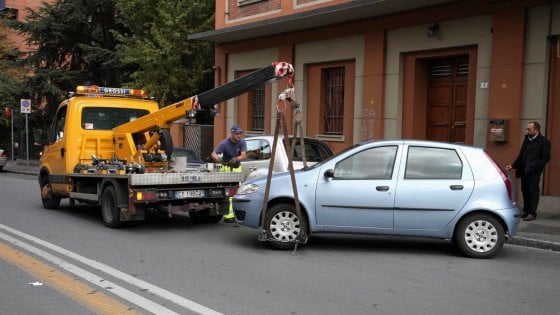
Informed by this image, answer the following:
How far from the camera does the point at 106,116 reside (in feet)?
35.8

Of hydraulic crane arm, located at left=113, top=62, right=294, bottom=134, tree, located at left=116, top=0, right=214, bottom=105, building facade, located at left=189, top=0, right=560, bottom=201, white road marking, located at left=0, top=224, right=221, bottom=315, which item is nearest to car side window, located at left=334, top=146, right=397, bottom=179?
hydraulic crane arm, located at left=113, top=62, right=294, bottom=134

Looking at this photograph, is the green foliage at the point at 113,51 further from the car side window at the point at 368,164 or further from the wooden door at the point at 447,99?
the car side window at the point at 368,164

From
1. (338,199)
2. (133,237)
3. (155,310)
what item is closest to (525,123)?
(338,199)

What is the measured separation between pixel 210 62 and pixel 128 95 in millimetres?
11214

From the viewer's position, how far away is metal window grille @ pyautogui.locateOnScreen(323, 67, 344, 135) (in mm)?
15273

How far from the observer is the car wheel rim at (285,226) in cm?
752

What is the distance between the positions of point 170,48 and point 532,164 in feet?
47.6

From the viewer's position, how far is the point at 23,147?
32.0 meters

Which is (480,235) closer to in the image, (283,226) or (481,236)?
(481,236)

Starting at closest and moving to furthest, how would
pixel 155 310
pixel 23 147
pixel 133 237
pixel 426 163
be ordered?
1. pixel 155 310
2. pixel 426 163
3. pixel 133 237
4. pixel 23 147

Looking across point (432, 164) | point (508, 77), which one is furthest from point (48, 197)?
point (508, 77)

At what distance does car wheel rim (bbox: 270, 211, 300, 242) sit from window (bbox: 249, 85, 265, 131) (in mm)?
10310

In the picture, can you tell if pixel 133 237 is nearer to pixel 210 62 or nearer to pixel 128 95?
pixel 128 95

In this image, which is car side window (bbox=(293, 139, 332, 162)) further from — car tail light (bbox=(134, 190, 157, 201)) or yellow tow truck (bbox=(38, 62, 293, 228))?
car tail light (bbox=(134, 190, 157, 201))
